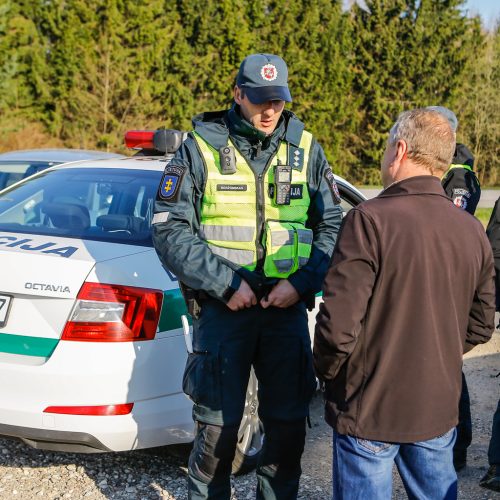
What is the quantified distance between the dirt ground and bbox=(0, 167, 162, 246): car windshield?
1.41 metres

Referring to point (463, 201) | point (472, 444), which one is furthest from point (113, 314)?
point (472, 444)

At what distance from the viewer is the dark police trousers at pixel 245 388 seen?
2553 mm

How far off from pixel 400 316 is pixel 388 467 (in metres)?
0.45

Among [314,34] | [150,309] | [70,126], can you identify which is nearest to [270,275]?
[150,309]

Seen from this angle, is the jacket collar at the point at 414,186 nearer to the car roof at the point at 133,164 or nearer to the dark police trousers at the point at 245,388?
the dark police trousers at the point at 245,388

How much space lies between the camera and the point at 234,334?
2.55 meters

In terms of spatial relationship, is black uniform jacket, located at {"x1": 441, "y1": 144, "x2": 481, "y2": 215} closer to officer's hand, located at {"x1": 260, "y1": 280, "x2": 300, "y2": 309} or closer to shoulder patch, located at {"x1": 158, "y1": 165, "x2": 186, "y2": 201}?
officer's hand, located at {"x1": 260, "y1": 280, "x2": 300, "y2": 309}

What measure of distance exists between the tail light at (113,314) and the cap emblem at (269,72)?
0.96 meters

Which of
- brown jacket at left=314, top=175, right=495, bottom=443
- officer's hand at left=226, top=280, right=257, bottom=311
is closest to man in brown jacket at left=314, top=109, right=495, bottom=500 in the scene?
brown jacket at left=314, top=175, right=495, bottom=443

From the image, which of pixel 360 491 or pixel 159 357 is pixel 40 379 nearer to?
pixel 159 357

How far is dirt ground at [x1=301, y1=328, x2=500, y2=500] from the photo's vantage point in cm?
→ 337

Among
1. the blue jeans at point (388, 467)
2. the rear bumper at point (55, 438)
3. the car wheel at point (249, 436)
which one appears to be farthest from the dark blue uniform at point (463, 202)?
the rear bumper at point (55, 438)

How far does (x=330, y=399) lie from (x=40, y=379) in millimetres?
1261

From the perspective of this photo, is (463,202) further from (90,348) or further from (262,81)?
(90,348)
